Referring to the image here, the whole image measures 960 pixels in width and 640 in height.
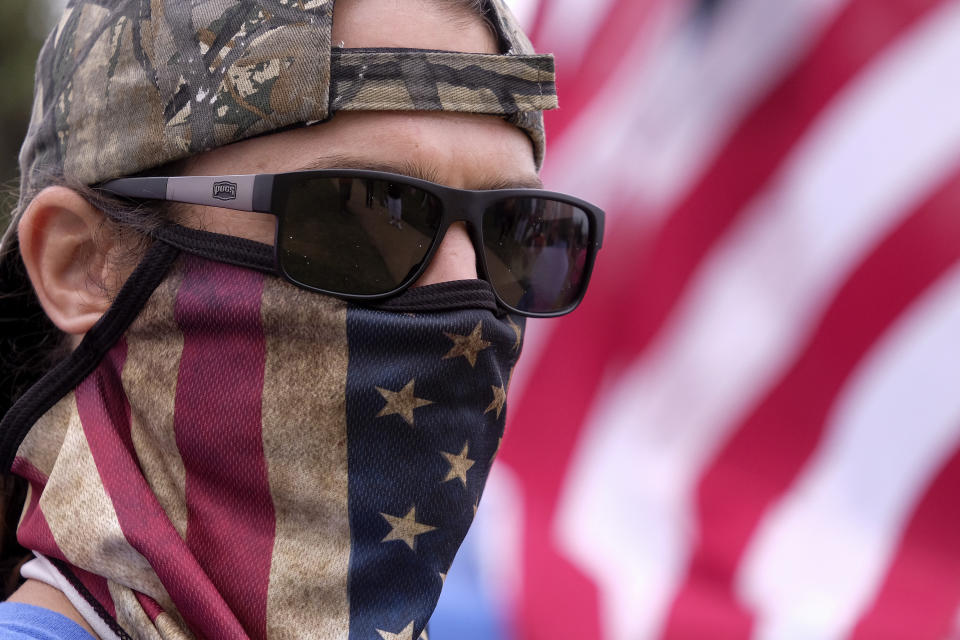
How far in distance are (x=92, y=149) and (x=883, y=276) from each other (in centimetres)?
211

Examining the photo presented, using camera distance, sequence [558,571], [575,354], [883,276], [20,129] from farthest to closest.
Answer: [20,129] → [575,354] → [558,571] → [883,276]

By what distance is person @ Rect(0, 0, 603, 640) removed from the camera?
50.0 inches

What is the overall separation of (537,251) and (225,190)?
0.57m

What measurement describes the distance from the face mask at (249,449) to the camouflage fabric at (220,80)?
0.58ft

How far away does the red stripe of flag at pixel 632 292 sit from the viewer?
2502mm

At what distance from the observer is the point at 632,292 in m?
2.81

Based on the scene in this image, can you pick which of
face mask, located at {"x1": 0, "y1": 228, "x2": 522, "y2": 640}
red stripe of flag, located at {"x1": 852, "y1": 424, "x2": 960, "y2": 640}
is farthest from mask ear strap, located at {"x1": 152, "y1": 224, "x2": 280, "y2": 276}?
red stripe of flag, located at {"x1": 852, "y1": 424, "x2": 960, "y2": 640}

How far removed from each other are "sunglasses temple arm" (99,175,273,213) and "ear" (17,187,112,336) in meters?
0.11

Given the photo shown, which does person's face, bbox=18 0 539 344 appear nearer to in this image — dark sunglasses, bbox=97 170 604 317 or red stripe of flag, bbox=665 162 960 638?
dark sunglasses, bbox=97 170 604 317

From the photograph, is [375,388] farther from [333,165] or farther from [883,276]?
[883,276]

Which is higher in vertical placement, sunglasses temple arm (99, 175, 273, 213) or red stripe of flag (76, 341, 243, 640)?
→ sunglasses temple arm (99, 175, 273, 213)

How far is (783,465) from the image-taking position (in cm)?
255

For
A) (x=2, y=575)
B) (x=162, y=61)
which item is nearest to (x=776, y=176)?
(x=162, y=61)

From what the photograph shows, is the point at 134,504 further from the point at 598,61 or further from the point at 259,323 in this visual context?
the point at 598,61
